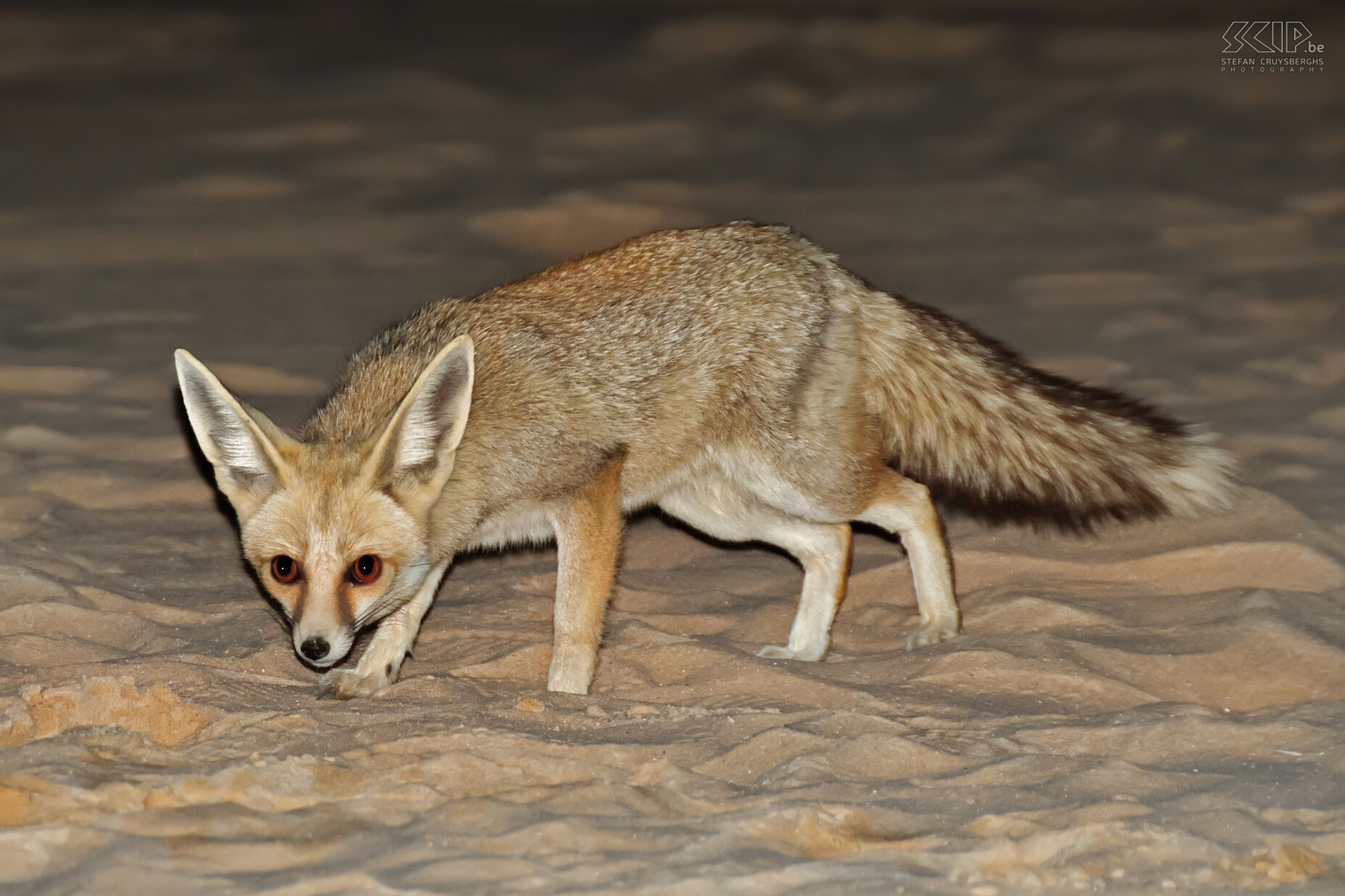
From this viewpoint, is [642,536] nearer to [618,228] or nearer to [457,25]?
[618,228]

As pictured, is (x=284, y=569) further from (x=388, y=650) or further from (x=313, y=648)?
(x=388, y=650)

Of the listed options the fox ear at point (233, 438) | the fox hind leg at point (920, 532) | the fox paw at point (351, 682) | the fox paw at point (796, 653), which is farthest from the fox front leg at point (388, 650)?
the fox hind leg at point (920, 532)

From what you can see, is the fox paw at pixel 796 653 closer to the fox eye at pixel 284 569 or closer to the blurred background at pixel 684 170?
the fox eye at pixel 284 569

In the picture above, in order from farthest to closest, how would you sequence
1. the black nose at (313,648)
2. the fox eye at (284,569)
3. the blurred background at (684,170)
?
the blurred background at (684,170) → the fox eye at (284,569) → the black nose at (313,648)

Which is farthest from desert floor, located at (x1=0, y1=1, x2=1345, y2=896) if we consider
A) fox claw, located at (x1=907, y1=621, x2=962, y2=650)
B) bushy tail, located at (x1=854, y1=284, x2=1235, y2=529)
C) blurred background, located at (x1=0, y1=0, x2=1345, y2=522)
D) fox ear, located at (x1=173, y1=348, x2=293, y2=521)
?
fox ear, located at (x1=173, y1=348, x2=293, y2=521)

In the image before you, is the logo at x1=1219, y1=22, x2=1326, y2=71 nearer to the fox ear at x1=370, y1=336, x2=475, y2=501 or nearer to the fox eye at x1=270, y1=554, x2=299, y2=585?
the fox ear at x1=370, y1=336, x2=475, y2=501

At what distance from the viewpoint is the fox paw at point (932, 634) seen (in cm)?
446

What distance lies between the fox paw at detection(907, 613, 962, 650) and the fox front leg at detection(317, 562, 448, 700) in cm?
162

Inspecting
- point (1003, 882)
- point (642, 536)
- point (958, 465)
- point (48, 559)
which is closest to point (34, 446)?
point (48, 559)

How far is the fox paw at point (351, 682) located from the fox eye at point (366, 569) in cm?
44

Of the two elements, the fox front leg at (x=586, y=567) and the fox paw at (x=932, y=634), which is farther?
the fox paw at (x=932, y=634)

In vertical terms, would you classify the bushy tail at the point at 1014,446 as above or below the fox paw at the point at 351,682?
above

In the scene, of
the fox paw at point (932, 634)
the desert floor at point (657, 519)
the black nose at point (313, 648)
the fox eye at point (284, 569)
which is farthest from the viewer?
the fox paw at point (932, 634)

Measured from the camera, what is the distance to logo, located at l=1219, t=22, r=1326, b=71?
1116 centimetres
